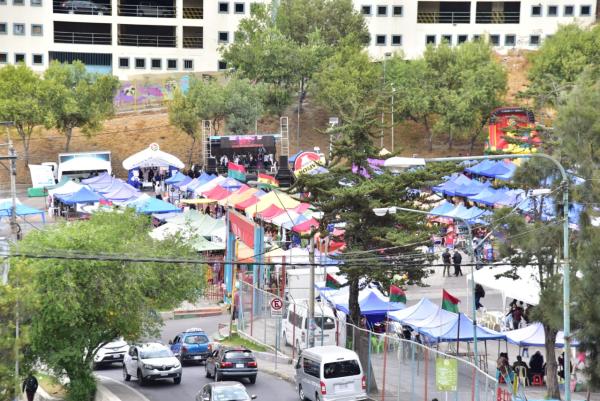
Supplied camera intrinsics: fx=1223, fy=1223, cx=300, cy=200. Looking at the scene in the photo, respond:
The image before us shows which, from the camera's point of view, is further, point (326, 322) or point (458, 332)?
point (326, 322)

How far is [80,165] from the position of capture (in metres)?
76.3

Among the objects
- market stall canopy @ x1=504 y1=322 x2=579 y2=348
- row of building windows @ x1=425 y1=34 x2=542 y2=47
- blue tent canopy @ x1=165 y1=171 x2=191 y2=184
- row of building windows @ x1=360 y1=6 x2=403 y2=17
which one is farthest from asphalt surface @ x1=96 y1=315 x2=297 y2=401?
row of building windows @ x1=360 y1=6 x2=403 y2=17

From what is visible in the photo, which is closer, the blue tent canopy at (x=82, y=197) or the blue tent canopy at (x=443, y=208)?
the blue tent canopy at (x=443, y=208)

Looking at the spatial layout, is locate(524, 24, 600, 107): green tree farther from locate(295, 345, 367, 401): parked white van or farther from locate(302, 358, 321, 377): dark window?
locate(295, 345, 367, 401): parked white van

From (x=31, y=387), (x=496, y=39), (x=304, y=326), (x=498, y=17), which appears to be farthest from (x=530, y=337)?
(x=498, y=17)

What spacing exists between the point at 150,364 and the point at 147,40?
68975mm

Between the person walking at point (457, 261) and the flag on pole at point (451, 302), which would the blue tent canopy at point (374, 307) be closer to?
the flag on pole at point (451, 302)

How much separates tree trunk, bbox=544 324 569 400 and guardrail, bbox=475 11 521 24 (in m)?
72.0

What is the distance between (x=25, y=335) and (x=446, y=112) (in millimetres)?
60508

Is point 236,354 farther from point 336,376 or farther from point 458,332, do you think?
point 458,332

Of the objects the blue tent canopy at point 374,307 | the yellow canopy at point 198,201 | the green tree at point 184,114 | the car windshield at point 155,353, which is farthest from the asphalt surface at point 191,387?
the green tree at point 184,114

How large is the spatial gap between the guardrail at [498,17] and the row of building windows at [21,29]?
3646cm

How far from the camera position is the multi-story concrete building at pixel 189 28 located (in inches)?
3954

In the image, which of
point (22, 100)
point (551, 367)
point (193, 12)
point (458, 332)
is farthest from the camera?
point (193, 12)
